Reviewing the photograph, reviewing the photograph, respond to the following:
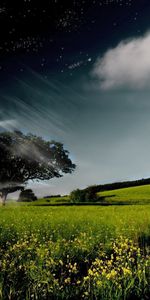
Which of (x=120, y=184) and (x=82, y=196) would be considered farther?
(x=120, y=184)

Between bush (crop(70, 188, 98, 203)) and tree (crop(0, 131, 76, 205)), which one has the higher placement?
tree (crop(0, 131, 76, 205))

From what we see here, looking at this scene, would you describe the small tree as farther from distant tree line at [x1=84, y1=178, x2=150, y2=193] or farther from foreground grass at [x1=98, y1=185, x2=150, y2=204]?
distant tree line at [x1=84, y1=178, x2=150, y2=193]

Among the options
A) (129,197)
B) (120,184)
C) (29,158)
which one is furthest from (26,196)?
(120,184)

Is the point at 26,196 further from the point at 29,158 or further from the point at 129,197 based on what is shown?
the point at 129,197

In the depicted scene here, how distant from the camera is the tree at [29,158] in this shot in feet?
203

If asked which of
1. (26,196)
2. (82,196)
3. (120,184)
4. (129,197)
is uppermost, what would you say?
(120,184)

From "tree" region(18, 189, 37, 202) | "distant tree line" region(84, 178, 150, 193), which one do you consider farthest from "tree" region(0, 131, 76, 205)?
"distant tree line" region(84, 178, 150, 193)

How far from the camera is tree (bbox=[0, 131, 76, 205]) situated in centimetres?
6197

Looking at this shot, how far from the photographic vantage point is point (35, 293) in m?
6.67

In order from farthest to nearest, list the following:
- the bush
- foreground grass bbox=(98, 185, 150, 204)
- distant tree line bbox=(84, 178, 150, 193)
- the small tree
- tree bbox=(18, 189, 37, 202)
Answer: distant tree line bbox=(84, 178, 150, 193), tree bbox=(18, 189, 37, 202), the bush, the small tree, foreground grass bbox=(98, 185, 150, 204)

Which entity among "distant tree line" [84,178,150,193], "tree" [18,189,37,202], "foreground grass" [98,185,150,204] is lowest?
"foreground grass" [98,185,150,204]

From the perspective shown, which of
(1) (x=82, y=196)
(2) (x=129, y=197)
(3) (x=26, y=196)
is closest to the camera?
(1) (x=82, y=196)

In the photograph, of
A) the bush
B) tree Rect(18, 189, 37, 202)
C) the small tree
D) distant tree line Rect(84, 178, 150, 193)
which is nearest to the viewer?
the small tree

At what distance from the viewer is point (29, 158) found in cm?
6341
